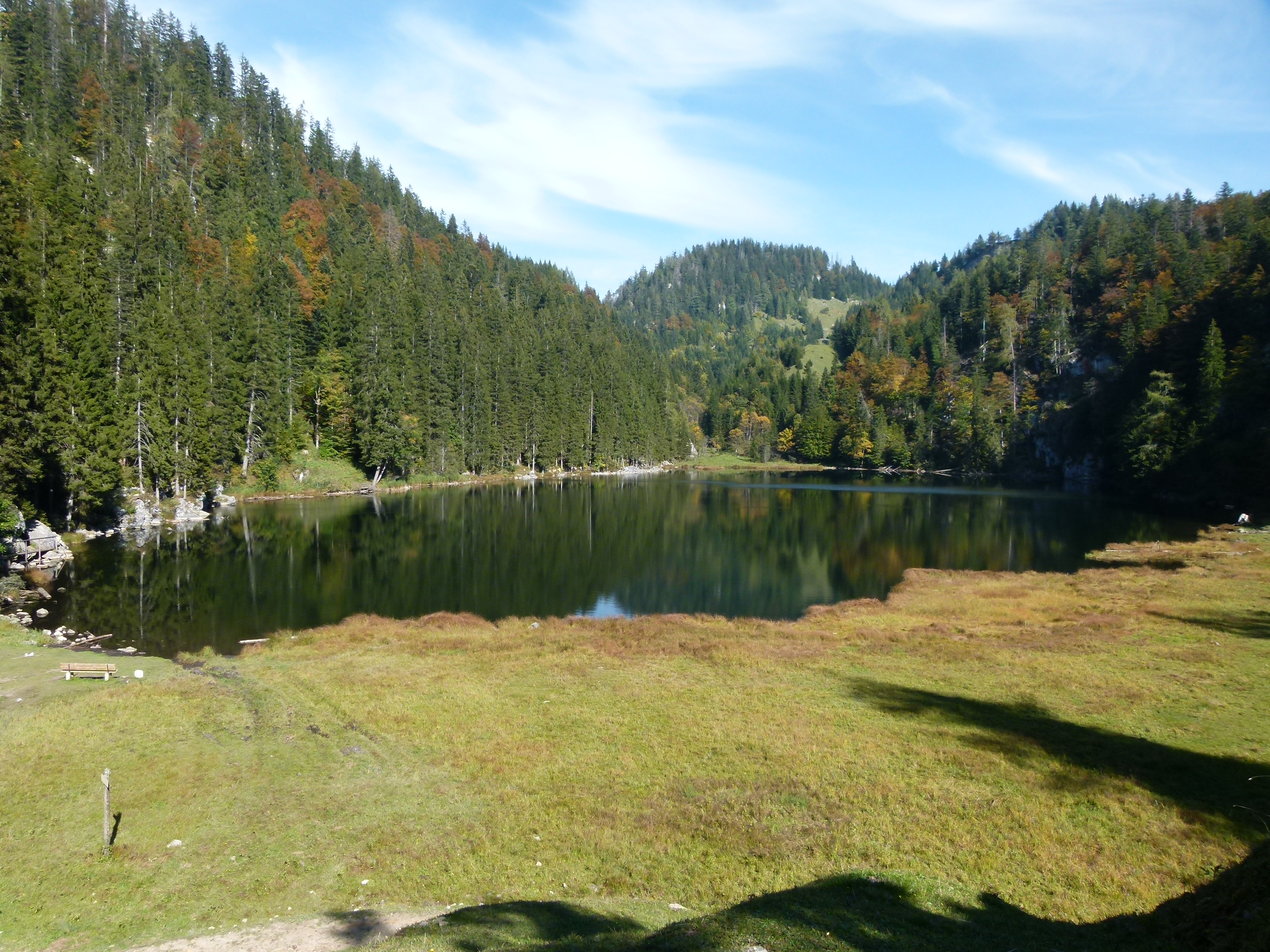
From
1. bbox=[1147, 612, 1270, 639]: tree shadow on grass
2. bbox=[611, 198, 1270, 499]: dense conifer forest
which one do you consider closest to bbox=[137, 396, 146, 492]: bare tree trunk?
bbox=[1147, 612, 1270, 639]: tree shadow on grass

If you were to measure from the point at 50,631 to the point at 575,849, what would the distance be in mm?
29022

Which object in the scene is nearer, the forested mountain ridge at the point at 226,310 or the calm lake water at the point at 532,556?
the calm lake water at the point at 532,556

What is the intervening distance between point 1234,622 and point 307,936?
1459 inches

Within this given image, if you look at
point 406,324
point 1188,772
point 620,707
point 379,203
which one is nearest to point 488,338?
point 406,324

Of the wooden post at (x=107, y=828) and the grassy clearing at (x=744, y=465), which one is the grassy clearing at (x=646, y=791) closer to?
the wooden post at (x=107, y=828)

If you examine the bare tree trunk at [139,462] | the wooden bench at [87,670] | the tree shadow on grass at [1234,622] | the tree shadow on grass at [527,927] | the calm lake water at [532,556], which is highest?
the bare tree trunk at [139,462]

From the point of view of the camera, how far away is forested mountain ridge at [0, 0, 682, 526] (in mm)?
47281

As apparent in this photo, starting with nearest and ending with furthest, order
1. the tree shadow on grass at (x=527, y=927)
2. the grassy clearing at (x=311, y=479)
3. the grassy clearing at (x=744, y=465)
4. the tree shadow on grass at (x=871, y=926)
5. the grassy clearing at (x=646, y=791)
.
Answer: the tree shadow on grass at (x=871, y=926) → the tree shadow on grass at (x=527, y=927) → the grassy clearing at (x=646, y=791) → the grassy clearing at (x=311, y=479) → the grassy clearing at (x=744, y=465)

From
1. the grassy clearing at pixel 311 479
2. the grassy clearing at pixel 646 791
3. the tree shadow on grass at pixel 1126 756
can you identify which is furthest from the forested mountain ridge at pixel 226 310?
the tree shadow on grass at pixel 1126 756

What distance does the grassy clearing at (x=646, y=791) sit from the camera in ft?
35.1

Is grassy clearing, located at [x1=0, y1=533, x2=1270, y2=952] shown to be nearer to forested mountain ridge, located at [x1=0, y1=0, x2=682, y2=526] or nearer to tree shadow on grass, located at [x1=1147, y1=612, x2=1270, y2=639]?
tree shadow on grass, located at [x1=1147, y1=612, x2=1270, y2=639]

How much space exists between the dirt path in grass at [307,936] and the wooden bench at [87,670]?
15.4m

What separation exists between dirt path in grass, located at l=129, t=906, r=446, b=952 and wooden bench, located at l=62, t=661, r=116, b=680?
1539 centimetres

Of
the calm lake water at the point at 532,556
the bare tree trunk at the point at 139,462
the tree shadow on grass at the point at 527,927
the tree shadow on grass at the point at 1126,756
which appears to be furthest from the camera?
the bare tree trunk at the point at 139,462
